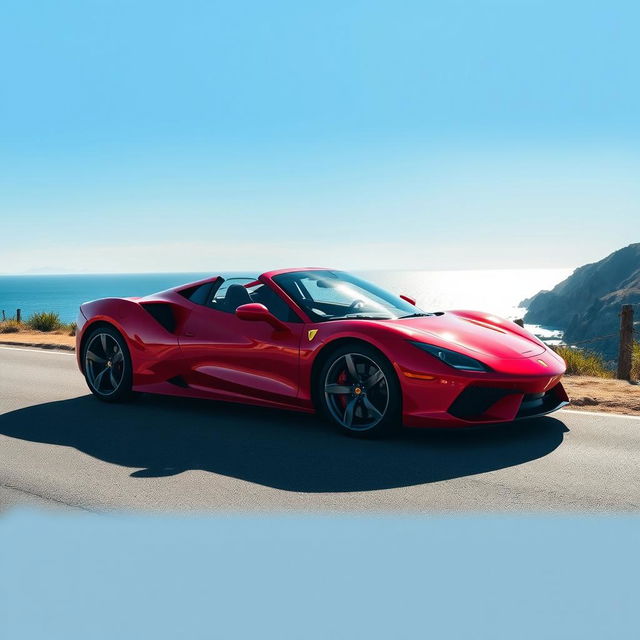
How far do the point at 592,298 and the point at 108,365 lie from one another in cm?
12607

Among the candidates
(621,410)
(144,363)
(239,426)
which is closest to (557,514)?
(239,426)

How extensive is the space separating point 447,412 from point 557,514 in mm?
1410

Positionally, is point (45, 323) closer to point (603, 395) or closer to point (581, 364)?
point (581, 364)

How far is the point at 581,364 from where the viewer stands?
1193 cm

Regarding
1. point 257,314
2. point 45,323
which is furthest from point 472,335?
point 45,323

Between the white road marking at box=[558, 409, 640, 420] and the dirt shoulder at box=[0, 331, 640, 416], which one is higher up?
the dirt shoulder at box=[0, 331, 640, 416]

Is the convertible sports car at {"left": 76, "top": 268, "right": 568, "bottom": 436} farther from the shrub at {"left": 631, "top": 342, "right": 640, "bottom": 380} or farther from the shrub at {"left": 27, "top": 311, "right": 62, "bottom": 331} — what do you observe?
the shrub at {"left": 27, "top": 311, "right": 62, "bottom": 331}

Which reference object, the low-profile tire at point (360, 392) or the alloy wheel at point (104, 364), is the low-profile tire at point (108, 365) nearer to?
the alloy wheel at point (104, 364)

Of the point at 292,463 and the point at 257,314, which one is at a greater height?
the point at 257,314

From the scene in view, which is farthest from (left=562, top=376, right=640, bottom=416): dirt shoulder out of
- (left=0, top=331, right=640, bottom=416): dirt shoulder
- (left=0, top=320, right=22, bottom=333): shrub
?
(left=0, top=320, right=22, bottom=333): shrub

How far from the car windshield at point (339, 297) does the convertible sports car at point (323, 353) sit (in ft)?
0.04

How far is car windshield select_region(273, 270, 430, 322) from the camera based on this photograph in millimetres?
6293

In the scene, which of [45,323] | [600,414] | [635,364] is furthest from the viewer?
[45,323]

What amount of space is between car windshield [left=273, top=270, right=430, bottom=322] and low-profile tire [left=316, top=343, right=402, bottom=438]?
0.58 metres
